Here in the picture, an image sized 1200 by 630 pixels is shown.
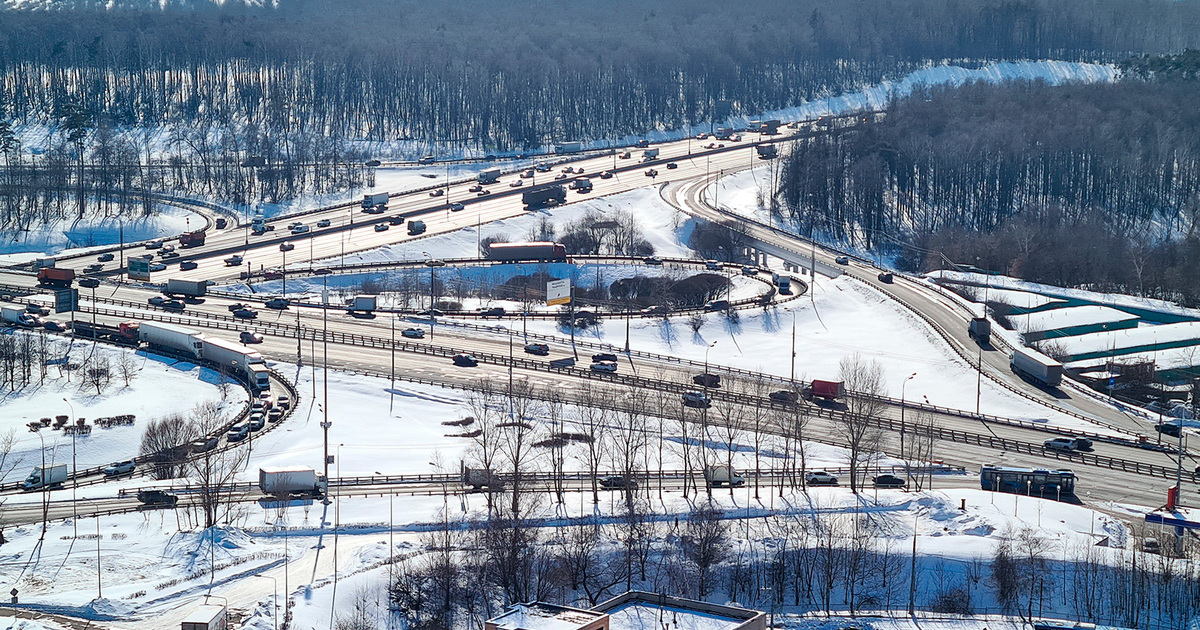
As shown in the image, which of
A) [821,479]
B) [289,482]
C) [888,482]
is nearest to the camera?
[289,482]

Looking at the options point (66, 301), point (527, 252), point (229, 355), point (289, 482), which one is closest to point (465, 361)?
point (229, 355)

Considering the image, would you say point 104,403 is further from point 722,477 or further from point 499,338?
point 722,477

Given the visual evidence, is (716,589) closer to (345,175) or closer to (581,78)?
(345,175)

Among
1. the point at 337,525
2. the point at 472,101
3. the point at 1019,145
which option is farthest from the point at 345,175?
the point at 337,525

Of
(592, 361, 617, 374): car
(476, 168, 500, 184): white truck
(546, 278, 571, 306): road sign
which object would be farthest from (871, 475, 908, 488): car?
(476, 168, 500, 184): white truck

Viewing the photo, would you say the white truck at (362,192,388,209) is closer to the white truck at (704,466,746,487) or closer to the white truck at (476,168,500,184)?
the white truck at (476,168,500,184)

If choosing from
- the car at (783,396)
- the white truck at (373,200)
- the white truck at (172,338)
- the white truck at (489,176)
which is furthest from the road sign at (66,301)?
the white truck at (489,176)
